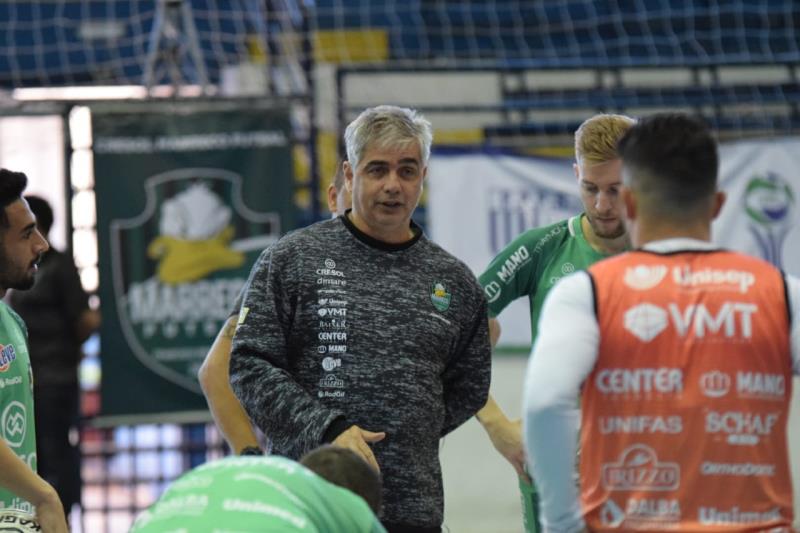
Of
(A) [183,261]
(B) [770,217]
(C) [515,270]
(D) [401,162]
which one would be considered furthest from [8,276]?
(B) [770,217]

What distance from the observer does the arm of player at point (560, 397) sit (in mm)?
2566

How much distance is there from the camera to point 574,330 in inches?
101

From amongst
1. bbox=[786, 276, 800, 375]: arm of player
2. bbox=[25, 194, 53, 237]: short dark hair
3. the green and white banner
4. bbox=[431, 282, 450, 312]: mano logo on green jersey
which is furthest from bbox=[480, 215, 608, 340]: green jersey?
the green and white banner

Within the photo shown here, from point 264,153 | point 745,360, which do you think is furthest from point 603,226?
point 264,153

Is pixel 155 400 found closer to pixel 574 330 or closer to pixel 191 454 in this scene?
pixel 191 454

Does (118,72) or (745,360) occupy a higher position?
(118,72)

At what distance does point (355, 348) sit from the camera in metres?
3.57

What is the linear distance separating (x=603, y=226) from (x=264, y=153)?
14.4ft

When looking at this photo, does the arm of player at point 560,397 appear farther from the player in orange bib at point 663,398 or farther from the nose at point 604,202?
the nose at point 604,202

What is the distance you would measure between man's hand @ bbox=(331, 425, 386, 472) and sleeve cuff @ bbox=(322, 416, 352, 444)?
0.01 meters

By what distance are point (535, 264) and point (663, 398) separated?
1.69 m

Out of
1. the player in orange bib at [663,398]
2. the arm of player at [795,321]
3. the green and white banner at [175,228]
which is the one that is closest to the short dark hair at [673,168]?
the player in orange bib at [663,398]

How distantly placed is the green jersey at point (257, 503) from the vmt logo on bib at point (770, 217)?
6164 mm

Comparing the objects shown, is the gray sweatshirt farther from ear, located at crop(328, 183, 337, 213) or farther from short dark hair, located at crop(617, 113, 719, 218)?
short dark hair, located at crop(617, 113, 719, 218)
